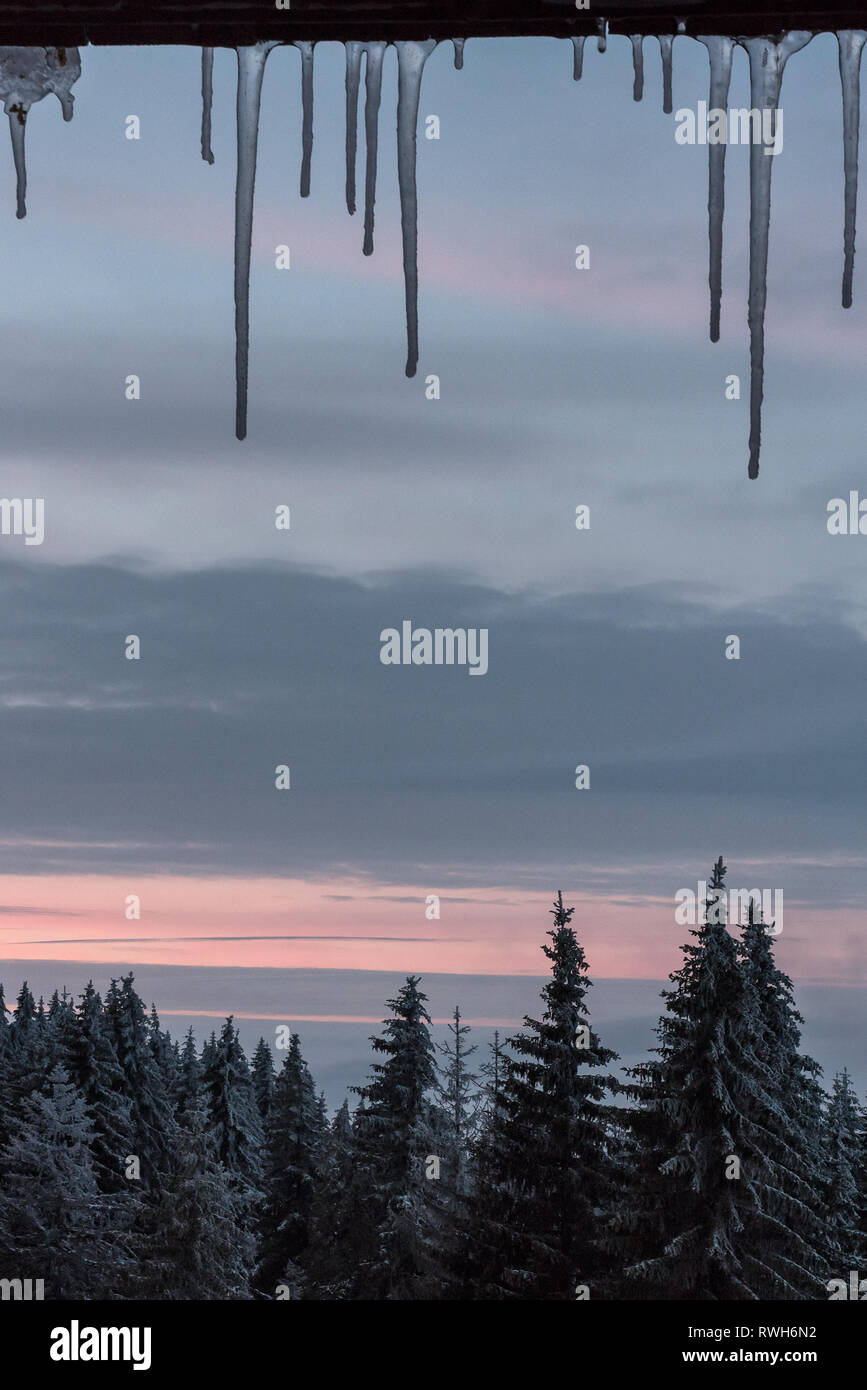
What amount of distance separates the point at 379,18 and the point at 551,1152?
34470 mm

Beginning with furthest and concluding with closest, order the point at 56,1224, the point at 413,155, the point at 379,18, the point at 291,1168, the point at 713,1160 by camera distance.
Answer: the point at 291,1168, the point at 56,1224, the point at 713,1160, the point at 413,155, the point at 379,18

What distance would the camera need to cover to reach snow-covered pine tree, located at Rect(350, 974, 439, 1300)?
45.8m

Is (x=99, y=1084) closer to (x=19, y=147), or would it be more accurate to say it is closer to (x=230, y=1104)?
(x=230, y=1104)

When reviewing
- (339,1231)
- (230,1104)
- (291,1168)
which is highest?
(230,1104)

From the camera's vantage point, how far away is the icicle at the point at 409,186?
4566mm

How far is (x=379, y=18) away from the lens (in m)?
3.38

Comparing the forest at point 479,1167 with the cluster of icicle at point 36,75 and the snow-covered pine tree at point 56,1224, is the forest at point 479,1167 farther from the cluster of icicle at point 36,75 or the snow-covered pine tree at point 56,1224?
the cluster of icicle at point 36,75

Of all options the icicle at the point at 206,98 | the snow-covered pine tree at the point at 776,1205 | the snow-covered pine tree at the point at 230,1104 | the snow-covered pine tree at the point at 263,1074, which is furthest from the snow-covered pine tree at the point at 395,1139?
the icicle at the point at 206,98

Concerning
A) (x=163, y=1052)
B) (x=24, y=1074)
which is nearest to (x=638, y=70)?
(x=24, y=1074)

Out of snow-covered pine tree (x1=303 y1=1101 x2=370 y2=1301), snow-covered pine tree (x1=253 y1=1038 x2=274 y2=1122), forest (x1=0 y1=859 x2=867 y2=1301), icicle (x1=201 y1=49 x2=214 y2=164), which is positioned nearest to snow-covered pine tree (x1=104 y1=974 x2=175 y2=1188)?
forest (x1=0 y1=859 x2=867 y2=1301)

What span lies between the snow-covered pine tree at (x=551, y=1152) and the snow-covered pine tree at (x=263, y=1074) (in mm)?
51998

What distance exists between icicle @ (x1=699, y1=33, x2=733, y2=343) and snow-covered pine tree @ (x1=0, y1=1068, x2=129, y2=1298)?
156 ft
